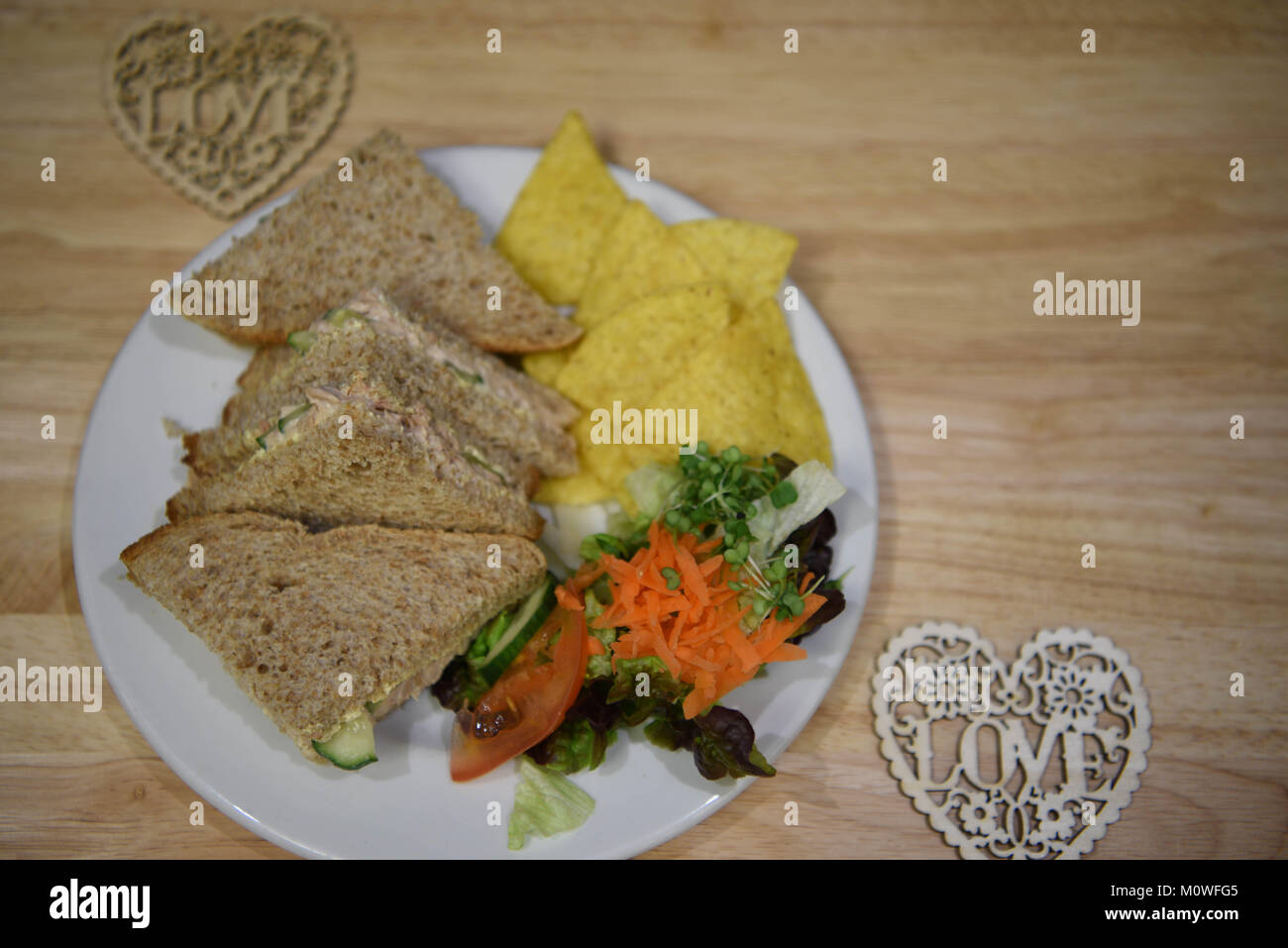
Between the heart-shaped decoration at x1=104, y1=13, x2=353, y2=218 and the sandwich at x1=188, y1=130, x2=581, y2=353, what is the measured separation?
0.51 meters

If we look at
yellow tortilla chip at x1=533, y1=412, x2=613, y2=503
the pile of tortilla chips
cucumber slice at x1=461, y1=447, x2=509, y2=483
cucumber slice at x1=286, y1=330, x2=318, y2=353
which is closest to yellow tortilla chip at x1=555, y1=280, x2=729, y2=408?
the pile of tortilla chips

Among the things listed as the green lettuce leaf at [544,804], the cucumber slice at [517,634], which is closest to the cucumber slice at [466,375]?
the cucumber slice at [517,634]

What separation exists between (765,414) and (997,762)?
1.28m

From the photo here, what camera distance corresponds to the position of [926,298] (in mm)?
3223

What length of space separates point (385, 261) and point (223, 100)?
1.10 m

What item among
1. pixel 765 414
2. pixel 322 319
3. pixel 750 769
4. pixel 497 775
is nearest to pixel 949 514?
pixel 765 414

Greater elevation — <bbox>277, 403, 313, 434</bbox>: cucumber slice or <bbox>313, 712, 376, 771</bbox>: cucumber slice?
<bbox>277, 403, 313, 434</bbox>: cucumber slice

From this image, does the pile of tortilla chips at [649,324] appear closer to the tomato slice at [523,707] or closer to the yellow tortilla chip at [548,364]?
the yellow tortilla chip at [548,364]

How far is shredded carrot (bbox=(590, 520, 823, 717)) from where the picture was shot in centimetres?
229

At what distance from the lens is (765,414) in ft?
8.80

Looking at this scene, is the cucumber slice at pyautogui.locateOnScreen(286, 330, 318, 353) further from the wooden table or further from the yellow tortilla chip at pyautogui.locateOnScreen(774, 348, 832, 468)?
the yellow tortilla chip at pyautogui.locateOnScreen(774, 348, 832, 468)

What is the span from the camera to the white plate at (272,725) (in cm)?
234
